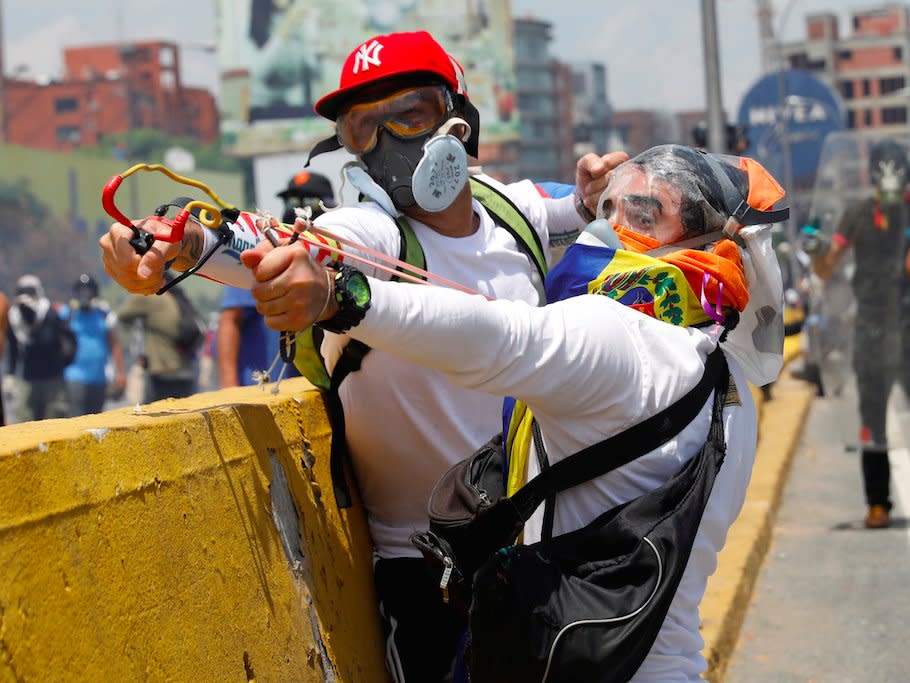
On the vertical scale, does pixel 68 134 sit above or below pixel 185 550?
above

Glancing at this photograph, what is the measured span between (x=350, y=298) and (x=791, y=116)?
176ft

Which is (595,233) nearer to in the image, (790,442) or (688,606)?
(688,606)

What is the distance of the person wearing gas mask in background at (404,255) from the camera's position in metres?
3.62

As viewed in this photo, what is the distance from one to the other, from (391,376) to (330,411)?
33 cm

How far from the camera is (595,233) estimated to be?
3.03 m

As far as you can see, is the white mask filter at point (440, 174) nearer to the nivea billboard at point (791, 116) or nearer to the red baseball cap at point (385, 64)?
the red baseball cap at point (385, 64)

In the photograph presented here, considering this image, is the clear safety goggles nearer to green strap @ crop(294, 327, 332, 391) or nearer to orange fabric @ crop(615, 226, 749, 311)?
green strap @ crop(294, 327, 332, 391)

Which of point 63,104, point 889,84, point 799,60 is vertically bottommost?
point 63,104

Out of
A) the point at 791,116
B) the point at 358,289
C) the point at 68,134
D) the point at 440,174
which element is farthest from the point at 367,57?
the point at 68,134

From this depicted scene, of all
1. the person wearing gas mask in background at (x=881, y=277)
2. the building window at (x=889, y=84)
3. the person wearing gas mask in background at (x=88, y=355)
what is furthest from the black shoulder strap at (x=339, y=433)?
the building window at (x=889, y=84)

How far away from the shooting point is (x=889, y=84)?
162000 mm

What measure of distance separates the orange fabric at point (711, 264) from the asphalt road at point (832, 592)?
3420 millimetres

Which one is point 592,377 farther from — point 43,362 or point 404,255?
point 43,362

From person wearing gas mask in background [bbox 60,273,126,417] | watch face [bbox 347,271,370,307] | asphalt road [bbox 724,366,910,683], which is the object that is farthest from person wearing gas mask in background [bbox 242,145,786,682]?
person wearing gas mask in background [bbox 60,273,126,417]
